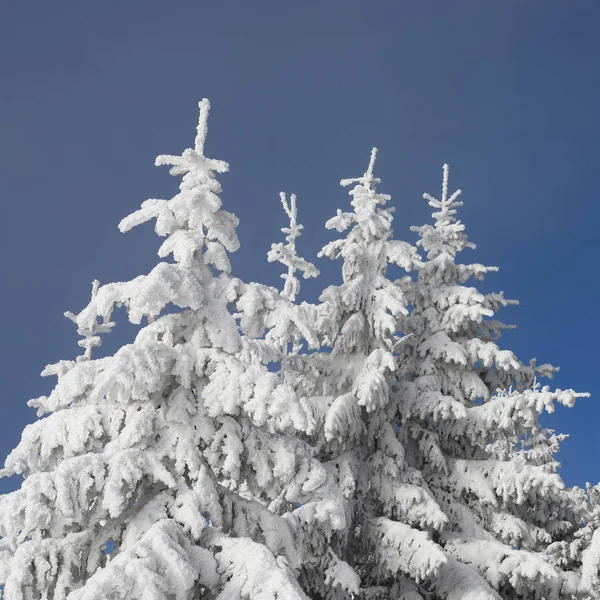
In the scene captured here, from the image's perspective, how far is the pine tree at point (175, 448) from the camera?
727cm

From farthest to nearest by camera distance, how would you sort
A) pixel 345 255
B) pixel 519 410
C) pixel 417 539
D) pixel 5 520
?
pixel 345 255 → pixel 519 410 → pixel 417 539 → pixel 5 520

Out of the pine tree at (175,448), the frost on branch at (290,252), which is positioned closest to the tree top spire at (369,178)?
the frost on branch at (290,252)

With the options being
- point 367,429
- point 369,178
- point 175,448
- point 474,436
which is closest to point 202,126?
point 175,448

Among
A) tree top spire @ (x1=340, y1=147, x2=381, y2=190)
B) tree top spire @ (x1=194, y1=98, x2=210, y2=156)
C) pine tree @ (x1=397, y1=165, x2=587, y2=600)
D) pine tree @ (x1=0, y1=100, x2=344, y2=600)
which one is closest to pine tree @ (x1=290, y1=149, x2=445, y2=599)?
tree top spire @ (x1=340, y1=147, x2=381, y2=190)

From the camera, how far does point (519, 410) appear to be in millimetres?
14867

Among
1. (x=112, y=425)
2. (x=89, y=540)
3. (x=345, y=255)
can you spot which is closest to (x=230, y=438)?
(x=112, y=425)

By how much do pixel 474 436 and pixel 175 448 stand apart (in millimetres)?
9678

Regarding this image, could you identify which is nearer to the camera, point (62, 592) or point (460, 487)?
point (62, 592)

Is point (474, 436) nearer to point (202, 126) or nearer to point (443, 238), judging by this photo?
point (443, 238)

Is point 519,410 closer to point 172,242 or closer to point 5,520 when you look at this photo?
point 172,242

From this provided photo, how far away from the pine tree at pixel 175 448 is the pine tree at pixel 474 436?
604 cm

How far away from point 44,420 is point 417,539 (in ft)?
26.7

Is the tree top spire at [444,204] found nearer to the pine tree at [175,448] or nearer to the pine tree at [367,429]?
the pine tree at [367,429]

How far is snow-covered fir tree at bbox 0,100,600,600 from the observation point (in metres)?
7.68
